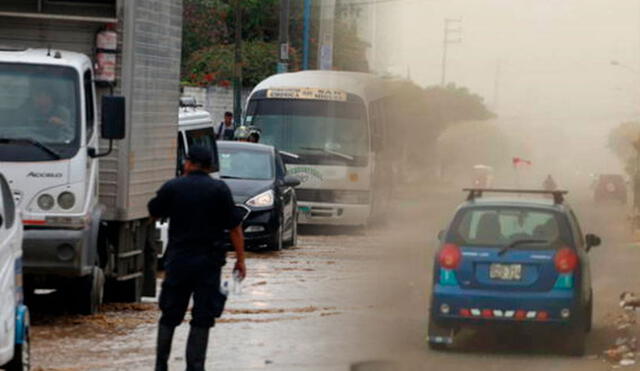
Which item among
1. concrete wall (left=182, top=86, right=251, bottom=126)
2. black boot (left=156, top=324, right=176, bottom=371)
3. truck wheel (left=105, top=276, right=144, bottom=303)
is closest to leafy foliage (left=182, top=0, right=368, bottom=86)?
concrete wall (left=182, top=86, right=251, bottom=126)

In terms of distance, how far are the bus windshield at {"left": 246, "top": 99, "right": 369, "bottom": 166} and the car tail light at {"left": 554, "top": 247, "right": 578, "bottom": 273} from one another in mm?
16843

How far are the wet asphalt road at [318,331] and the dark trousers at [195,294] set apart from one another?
157 cm

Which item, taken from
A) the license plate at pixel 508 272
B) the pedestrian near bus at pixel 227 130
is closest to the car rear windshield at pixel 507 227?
the license plate at pixel 508 272

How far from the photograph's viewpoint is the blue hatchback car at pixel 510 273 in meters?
13.9

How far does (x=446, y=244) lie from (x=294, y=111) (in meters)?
17.7

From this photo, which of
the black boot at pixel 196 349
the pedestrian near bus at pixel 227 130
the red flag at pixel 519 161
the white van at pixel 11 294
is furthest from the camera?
the pedestrian near bus at pixel 227 130

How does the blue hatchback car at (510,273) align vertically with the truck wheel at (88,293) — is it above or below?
above

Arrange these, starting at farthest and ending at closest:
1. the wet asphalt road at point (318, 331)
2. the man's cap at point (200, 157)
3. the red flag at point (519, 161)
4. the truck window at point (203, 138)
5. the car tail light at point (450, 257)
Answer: the truck window at point (203, 138), the red flag at point (519, 161), the car tail light at point (450, 257), the wet asphalt road at point (318, 331), the man's cap at point (200, 157)

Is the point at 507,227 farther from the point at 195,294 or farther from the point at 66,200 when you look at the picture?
the point at 195,294

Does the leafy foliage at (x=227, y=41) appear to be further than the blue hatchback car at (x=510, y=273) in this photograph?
Yes

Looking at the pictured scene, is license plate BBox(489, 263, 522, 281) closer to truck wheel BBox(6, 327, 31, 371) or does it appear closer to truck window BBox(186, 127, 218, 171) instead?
truck wheel BBox(6, 327, 31, 371)

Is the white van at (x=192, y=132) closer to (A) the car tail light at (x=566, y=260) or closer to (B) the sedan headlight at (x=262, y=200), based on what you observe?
(B) the sedan headlight at (x=262, y=200)

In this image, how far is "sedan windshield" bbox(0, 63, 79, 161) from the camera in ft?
46.6

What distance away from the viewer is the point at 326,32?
4031cm
